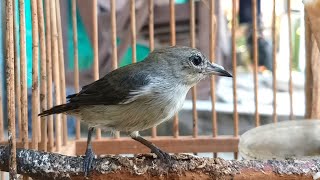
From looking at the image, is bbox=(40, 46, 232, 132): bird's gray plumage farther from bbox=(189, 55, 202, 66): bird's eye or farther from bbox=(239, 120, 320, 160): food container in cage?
bbox=(239, 120, 320, 160): food container in cage

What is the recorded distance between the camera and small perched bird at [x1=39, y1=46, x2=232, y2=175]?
1843 mm

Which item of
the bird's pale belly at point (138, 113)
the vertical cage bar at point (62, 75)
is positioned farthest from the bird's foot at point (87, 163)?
the vertical cage bar at point (62, 75)

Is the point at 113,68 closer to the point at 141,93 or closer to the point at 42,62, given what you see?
the point at 42,62

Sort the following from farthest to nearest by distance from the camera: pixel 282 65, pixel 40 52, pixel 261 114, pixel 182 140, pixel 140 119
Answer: pixel 282 65
pixel 261 114
pixel 182 140
pixel 40 52
pixel 140 119

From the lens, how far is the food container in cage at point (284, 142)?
6.95ft

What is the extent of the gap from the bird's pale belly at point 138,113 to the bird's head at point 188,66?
8 centimetres

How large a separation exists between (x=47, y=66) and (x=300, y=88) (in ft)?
12.5

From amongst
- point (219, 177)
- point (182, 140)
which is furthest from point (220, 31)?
point (219, 177)

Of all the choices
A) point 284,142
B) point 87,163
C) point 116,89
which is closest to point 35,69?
point 116,89

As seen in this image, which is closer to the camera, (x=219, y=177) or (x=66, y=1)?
(x=219, y=177)

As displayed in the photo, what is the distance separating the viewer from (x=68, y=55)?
4898 mm

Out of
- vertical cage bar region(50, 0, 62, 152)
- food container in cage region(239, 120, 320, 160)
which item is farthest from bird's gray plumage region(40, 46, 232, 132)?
food container in cage region(239, 120, 320, 160)

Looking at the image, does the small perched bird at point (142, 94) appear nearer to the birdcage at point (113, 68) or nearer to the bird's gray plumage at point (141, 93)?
the bird's gray plumage at point (141, 93)

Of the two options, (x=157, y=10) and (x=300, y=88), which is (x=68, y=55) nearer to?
(x=157, y=10)
